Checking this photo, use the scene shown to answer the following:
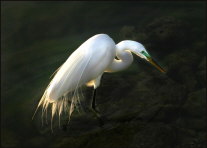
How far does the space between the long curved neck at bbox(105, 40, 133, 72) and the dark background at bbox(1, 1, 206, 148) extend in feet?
1.55

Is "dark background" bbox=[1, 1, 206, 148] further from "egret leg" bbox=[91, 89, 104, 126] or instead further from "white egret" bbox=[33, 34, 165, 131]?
"white egret" bbox=[33, 34, 165, 131]

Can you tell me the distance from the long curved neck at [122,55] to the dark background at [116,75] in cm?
47

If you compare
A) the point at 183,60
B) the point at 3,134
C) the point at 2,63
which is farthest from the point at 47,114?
the point at 183,60

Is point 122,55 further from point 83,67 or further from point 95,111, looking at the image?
point 95,111

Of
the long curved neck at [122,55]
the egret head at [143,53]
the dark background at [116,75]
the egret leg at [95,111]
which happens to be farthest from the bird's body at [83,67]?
the dark background at [116,75]

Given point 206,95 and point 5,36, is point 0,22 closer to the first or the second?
point 5,36

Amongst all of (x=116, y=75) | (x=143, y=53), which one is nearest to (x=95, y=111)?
(x=116, y=75)

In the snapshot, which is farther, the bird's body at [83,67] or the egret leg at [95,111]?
the egret leg at [95,111]

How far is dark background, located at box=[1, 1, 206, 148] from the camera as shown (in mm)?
3920

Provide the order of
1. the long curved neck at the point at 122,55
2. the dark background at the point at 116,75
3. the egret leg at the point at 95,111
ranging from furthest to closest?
the egret leg at the point at 95,111
the dark background at the point at 116,75
the long curved neck at the point at 122,55

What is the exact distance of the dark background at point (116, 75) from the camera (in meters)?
3.92

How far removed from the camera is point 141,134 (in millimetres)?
3805

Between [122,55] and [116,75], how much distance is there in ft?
2.41

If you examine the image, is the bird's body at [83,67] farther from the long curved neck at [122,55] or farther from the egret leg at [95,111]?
the egret leg at [95,111]
